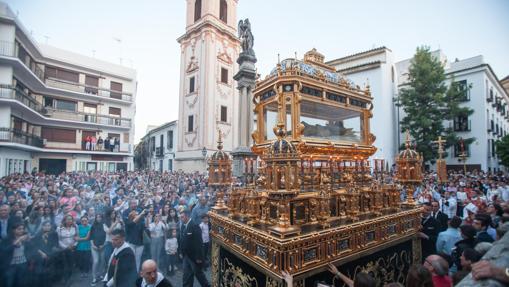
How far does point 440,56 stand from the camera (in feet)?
89.2

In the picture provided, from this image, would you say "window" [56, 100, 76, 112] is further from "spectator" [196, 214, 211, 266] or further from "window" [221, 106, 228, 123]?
"spectator" [196, 214, 211, 266]

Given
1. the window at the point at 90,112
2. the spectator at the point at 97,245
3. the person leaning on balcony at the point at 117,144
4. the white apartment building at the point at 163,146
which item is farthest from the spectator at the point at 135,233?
the window at the point at 90,112

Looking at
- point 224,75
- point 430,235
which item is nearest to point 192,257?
point 430,235

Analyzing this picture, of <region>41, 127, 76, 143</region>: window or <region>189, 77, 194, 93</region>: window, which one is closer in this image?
<region>41, 127, 76, 143</region>: window

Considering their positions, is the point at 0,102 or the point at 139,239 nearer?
the point at 139,239

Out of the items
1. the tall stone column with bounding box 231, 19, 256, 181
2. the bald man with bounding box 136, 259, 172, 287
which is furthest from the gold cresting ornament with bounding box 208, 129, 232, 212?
the tall stone column with bounding box 231, 19, 256, 181

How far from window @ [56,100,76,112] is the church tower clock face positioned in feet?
38.2

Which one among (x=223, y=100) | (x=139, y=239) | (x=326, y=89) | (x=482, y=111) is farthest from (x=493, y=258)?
(x=482, y=111)

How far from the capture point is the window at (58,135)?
79.2 ft

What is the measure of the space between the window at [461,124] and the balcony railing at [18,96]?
3585cm

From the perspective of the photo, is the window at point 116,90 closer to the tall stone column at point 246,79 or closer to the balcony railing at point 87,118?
the balcony railing at point 87,118

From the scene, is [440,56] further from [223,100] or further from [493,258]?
[493,258]

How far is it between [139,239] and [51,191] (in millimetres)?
7241

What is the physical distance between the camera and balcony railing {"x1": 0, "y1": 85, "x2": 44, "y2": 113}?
16.6 meters
